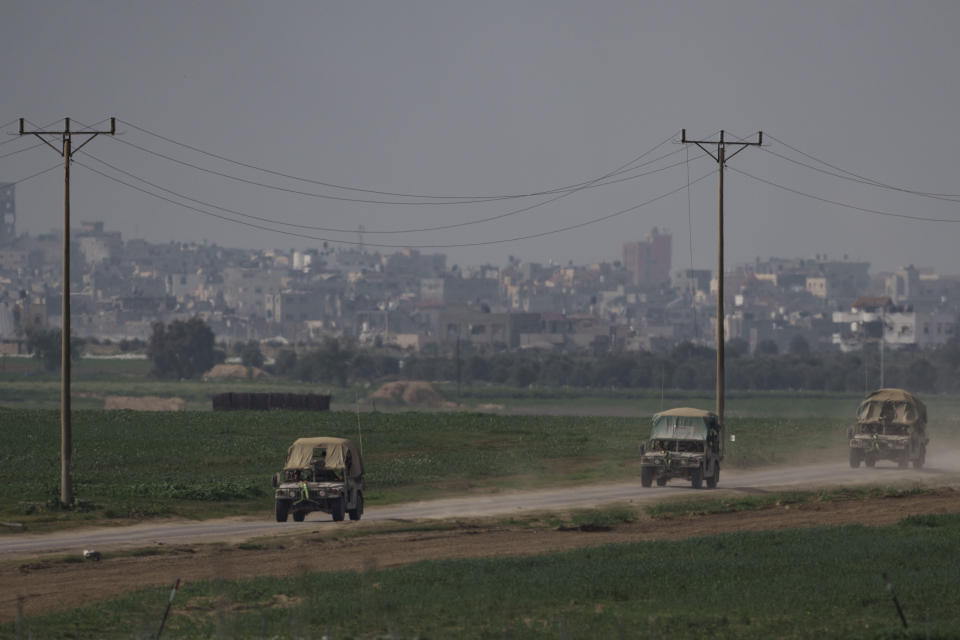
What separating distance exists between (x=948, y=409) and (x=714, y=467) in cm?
9641

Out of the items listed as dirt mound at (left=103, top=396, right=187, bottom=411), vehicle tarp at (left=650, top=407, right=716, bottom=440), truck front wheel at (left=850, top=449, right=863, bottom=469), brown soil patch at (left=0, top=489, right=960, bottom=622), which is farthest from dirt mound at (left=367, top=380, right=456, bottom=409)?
brown soil patch at (left=0, top=489, right=960, bottom=622)

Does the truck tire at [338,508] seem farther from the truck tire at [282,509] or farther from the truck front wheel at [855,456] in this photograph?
the truck front wheel at [855,456]

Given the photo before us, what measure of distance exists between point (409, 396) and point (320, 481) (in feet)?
454

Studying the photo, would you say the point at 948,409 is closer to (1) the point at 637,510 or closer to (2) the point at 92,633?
(1) the point at 637,510

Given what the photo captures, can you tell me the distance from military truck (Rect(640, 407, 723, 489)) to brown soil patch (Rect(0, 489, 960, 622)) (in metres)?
6.41

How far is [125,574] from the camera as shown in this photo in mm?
36469

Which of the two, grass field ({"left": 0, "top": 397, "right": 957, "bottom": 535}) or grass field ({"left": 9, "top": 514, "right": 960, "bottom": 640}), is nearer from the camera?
grass field ({"left": 9, "top": 514, "right": 960, "bottom": 640})

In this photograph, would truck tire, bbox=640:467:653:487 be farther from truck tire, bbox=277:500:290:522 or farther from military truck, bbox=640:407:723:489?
truck tire, bbox=277:500:290:522

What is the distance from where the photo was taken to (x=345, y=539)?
4288cm

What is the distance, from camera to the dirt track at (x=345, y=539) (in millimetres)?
35719

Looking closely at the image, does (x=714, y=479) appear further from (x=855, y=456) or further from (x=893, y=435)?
(x=893, y=435)

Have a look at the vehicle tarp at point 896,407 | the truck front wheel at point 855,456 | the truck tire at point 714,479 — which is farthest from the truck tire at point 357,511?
the vehicle tarp at point 896,407

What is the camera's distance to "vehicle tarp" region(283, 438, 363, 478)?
47.3 meters

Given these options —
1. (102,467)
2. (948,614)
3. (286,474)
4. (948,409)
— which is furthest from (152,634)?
(948,409)
